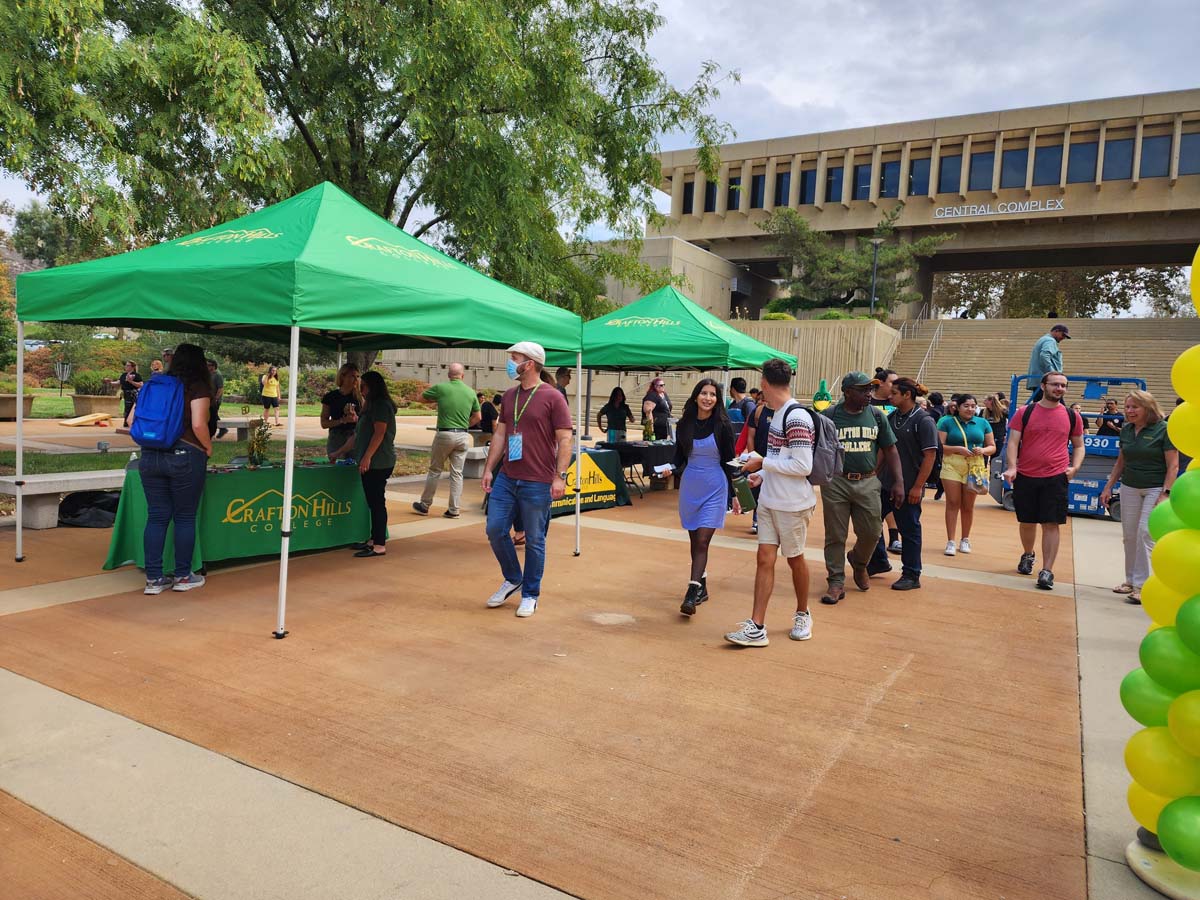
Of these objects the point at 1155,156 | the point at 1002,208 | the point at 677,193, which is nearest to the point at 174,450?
the point at 1002,208

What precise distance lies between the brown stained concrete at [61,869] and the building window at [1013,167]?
49.7 m

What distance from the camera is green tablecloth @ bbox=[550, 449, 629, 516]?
11.1 meters

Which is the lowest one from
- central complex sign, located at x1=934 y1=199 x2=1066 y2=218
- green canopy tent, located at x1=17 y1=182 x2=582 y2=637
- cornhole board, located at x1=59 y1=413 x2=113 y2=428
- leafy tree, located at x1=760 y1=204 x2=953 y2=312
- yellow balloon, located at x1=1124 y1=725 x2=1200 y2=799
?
yellow balloon, located at x1=1124 y1=725 x2=1200 y2=799

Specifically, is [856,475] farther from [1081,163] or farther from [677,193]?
[677,193]

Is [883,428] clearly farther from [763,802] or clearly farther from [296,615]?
[296,615]

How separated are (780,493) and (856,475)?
5.39ft

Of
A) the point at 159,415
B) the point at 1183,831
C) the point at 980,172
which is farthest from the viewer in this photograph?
the point at 980,172

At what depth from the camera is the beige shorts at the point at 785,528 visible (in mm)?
5344

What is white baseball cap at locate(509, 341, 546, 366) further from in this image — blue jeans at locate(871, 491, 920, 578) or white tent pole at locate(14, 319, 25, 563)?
white tent pole at locate(14, 319, 25, 563)

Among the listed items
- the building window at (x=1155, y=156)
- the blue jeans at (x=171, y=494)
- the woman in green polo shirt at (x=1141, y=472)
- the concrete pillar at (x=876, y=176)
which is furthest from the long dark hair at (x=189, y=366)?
the building window at (x=1155, y=156)

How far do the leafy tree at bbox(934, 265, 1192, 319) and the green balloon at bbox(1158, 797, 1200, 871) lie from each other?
53166mm

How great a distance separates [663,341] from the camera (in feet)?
39.0

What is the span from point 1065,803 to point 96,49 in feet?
35.9

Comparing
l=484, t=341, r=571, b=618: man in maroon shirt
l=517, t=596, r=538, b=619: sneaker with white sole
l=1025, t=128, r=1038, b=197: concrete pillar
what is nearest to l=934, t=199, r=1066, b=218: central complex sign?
l=1025, t=128, r=1038, b=197: concrete pillar
